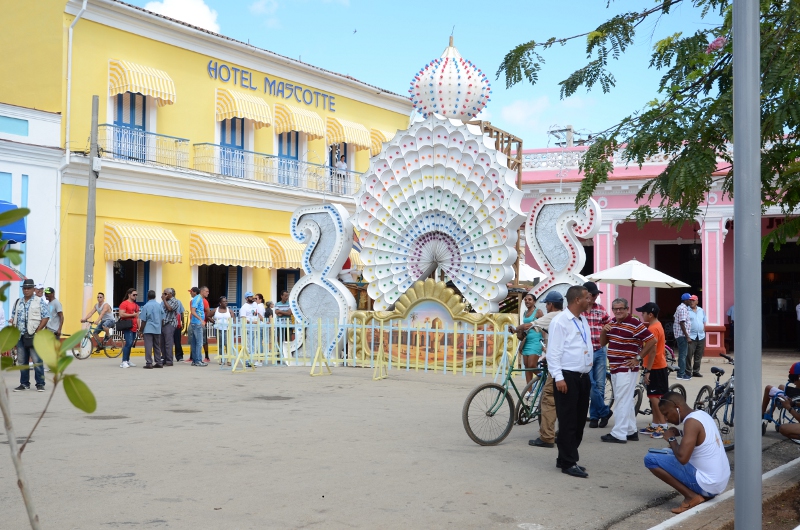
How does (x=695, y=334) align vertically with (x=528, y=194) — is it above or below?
below

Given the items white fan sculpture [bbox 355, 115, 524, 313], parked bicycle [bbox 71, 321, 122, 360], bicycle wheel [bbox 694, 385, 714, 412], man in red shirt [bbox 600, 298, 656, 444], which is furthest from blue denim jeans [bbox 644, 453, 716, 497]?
parked bicycle [bbox 71, 321, 122, 360]

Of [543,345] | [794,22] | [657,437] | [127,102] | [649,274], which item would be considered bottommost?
[657,437]

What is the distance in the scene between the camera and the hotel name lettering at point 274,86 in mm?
24547

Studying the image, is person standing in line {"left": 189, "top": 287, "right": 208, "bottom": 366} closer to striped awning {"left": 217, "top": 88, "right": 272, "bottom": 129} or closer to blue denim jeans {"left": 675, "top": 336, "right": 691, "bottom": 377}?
striped awning {"left": 217, "top": 88, "right": 272, "bottom": 129}

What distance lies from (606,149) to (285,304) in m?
16.4

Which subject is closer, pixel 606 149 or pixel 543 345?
pixel 606 149

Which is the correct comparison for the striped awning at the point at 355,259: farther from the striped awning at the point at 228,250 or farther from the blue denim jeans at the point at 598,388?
the blue denim jeans at the point at 598,388

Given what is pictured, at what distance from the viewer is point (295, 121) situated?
85.6ft

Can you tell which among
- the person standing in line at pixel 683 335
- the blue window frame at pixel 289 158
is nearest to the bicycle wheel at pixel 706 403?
the person standing in line at pixel 683 335

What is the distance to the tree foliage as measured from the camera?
661 centimetres

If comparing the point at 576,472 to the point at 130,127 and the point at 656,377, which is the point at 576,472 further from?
the point at 130,127

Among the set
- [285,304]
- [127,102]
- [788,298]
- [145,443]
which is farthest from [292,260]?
[145,443]

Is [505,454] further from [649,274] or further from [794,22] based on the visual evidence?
[649,274]

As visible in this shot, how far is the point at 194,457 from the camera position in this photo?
24.7 ft
